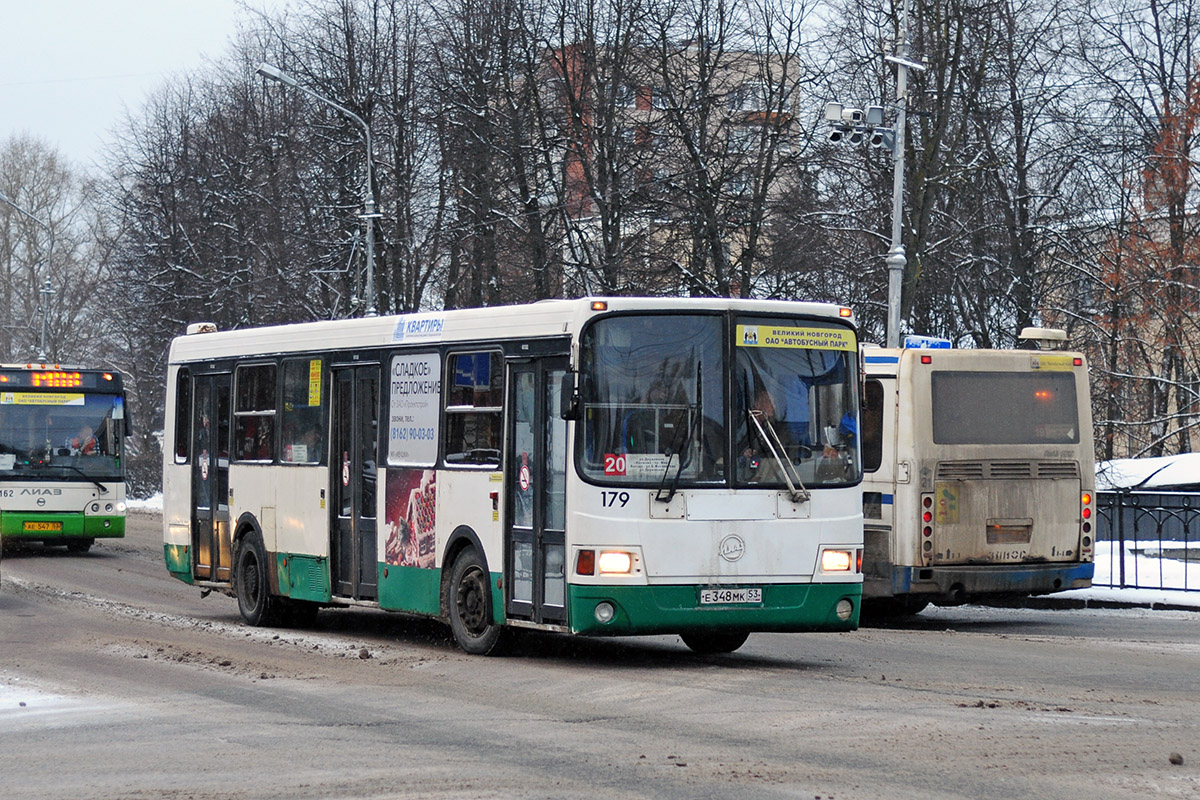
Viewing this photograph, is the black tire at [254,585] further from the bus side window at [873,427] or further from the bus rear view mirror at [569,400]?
the bus side window at [873,427]

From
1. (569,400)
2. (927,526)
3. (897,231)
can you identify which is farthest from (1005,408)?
(897,231)

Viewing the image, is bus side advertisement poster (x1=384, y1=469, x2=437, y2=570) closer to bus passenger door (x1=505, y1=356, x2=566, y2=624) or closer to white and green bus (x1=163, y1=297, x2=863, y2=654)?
white and green bus (x1=163, y1=297, x2=863, y2=654)

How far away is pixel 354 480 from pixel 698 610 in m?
4.29

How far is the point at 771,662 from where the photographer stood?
13711 mm

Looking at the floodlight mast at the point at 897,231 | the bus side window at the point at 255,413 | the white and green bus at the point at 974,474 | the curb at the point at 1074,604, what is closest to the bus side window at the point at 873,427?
the white and green bus at the point at 974,474

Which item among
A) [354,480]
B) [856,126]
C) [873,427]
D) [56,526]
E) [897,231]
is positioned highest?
[856,126]

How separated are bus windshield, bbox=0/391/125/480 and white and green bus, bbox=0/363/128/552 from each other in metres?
0.02

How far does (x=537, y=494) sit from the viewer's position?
43.6 feet

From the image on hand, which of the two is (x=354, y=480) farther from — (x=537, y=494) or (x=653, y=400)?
(x=653, y=400)

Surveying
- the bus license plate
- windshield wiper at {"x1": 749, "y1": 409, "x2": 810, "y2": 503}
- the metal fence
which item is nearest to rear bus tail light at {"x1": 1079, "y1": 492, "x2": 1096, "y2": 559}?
the metal fence

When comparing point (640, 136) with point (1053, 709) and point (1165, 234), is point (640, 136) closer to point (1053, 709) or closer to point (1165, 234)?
point (1165, 234)

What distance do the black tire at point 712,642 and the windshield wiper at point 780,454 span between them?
63.1 inches

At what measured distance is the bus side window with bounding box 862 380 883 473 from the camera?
17.9 metres

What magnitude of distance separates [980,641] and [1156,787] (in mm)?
7876
